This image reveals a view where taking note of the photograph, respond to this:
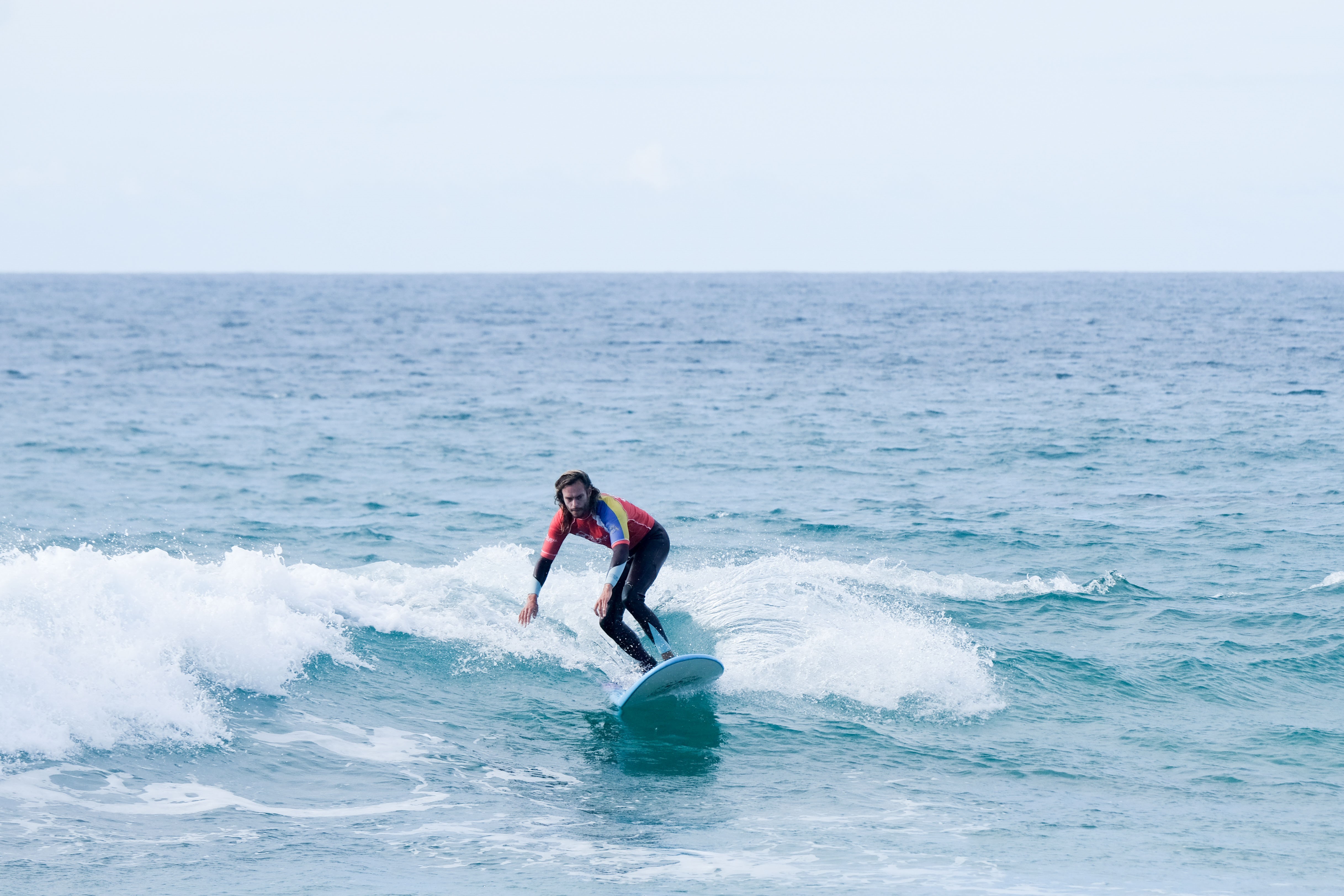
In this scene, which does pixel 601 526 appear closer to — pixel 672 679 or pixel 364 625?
pixel 672 679

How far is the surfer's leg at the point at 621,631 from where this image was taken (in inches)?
399

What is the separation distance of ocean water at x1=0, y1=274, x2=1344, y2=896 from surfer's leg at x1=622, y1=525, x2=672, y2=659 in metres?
0.78

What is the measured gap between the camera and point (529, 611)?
1006cm

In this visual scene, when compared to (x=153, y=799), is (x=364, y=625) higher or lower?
higher

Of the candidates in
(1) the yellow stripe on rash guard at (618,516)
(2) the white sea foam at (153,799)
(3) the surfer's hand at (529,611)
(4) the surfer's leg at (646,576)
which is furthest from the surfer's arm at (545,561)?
(2) the white sea foam at (153,799)

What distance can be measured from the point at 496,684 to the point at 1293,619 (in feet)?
29.3

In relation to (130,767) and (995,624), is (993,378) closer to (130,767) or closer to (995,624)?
(995,624)

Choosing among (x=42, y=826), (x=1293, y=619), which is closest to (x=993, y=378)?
(x=1293, y=619)

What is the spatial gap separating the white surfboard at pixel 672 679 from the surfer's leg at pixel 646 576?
0.65 ft

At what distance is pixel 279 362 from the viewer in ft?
152

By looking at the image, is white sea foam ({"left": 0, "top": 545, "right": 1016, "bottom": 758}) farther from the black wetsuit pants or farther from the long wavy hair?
the long wavy hair

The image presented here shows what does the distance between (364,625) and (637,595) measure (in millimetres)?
3767

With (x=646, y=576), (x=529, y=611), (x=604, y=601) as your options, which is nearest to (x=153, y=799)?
(x=529, y=611)

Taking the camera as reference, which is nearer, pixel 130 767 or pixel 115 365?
pixel 130 767
